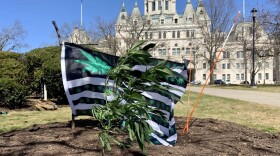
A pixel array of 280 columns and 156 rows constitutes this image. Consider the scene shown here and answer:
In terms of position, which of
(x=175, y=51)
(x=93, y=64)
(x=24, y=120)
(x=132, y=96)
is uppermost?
(x=175, y=51)

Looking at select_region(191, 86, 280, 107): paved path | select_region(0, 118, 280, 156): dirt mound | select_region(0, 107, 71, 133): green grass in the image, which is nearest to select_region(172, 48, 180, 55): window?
select_region(191, 86, 280, 107): paved path

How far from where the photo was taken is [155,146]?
4.50 metres

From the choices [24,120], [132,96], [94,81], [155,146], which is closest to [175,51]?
[24,120]

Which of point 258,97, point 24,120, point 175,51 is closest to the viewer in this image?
point 24,120

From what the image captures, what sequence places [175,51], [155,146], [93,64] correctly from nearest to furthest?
[155,146] < [93,64] < [175,51]

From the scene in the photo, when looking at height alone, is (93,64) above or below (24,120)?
above

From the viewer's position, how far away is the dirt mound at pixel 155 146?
4.22 metres

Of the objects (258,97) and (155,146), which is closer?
(155,146)

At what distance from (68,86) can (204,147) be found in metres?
2.14

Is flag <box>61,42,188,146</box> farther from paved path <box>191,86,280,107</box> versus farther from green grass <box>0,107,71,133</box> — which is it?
paved path <box>191,86,280,107</box>

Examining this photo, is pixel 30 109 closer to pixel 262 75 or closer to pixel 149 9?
pixel 262 75

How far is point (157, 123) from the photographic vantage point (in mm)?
4699

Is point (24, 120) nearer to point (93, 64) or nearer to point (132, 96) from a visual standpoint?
point (93, 64)

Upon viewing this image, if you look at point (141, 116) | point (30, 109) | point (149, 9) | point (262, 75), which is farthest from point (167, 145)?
point (149, 9)
